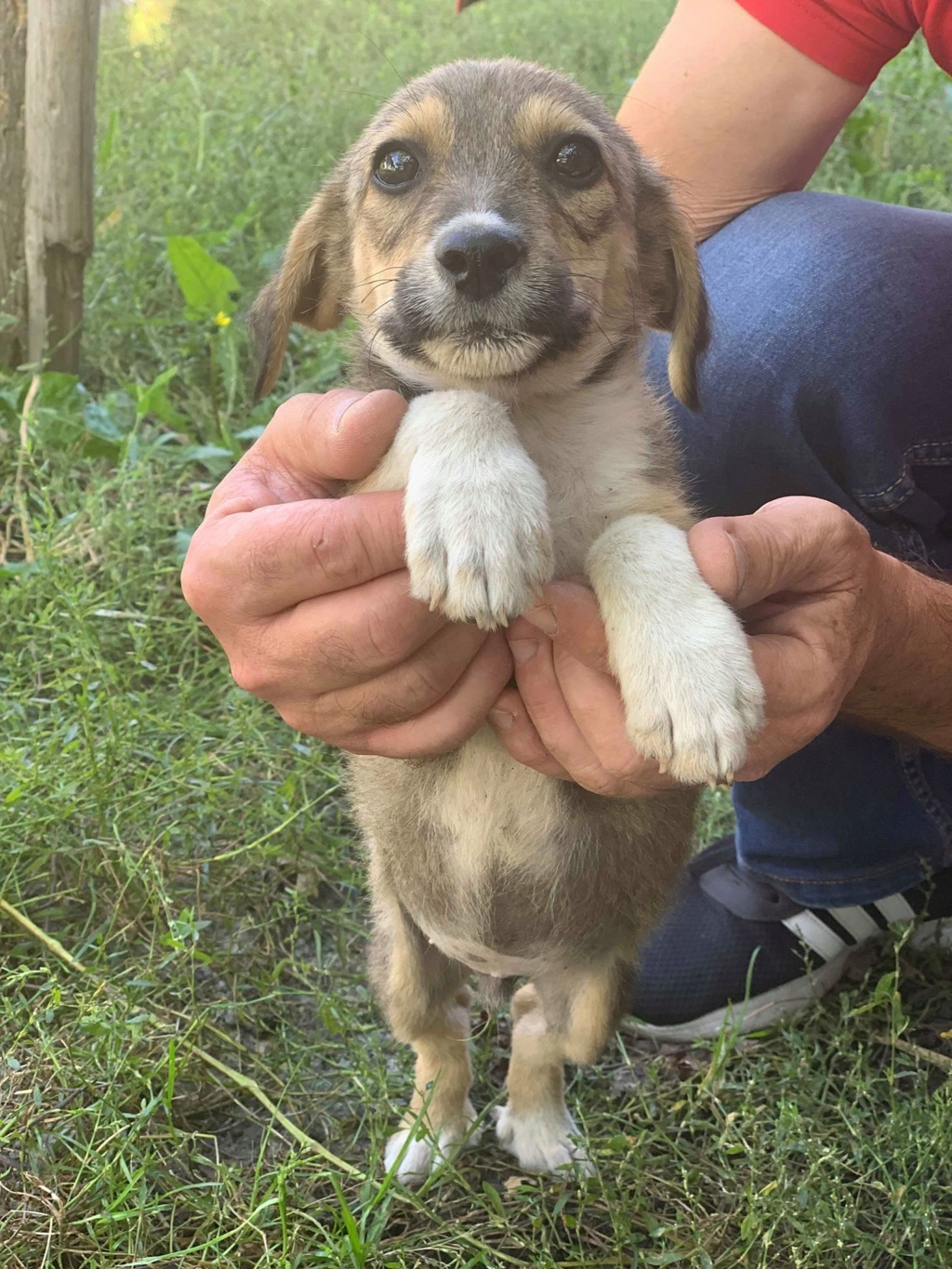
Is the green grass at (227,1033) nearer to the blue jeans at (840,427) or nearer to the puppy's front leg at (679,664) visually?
the blue jeans at (840,427)

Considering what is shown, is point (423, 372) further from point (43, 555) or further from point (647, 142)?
point (43, 555)

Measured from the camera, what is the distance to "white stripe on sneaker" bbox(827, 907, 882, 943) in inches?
125

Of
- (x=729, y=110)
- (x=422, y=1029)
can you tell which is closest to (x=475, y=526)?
(x=422, y=1029)

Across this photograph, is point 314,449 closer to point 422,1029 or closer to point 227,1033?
point 422,1029

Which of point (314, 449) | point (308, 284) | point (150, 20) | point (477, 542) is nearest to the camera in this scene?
point (477, 542)

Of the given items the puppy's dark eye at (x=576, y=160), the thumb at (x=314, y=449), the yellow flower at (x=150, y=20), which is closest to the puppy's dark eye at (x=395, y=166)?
the puppy's dark eye at (x=576, y=160)

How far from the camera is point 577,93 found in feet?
8.88

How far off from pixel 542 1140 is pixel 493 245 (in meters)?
2.00

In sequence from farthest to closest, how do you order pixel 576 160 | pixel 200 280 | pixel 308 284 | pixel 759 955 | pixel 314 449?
pixel 200 280 < pixel 759 955 < pixel 308 284 < pixel 576 160 < pixel 314 449

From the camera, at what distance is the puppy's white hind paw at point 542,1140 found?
2.67 m

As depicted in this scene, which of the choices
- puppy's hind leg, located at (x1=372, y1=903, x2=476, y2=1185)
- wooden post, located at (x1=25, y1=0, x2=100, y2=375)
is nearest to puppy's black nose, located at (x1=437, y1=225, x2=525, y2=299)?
puppy's hind leg, located at (x1=372, y1=903, x2=476, y2=1185)

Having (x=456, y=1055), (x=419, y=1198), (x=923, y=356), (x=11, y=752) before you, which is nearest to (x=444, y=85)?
(x=923, y=356)

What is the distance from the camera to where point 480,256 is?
2010mm

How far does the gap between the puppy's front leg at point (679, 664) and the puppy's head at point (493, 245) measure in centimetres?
49
